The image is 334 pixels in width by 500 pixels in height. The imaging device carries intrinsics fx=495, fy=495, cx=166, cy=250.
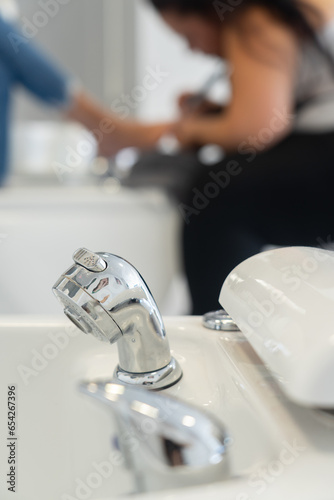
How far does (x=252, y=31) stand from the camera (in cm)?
58

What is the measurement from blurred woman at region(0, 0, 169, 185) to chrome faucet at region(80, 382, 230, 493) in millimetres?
681

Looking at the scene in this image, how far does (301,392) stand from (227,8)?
1.87 feet

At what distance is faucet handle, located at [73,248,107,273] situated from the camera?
216 millimetres

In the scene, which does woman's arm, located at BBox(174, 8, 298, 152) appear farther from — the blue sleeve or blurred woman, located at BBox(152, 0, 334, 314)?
the blue sleeve

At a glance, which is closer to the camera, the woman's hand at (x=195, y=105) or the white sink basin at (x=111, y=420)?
the white sink basin at (x=111, y=420)

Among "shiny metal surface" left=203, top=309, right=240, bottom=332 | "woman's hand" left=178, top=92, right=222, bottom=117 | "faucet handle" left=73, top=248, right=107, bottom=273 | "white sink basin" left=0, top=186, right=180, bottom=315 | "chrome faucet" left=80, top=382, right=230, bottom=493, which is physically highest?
"woman's hand" left=178, top=92, right=222, bottom=117

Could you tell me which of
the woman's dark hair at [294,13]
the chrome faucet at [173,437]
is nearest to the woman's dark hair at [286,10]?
the woman's dark hair at [294,13]

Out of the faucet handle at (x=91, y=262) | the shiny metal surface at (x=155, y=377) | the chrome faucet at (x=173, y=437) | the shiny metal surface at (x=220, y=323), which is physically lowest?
the shiny metal surface at (x=155, y=377)

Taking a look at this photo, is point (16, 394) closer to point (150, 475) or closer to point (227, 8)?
point (150, 475)

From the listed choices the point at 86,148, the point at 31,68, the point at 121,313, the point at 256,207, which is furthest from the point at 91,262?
the point at 86,148

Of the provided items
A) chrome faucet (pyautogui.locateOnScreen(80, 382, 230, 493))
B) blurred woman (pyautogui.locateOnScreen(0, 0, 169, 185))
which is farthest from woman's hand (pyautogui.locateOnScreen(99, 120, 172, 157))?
chrome faucet (pyautogui.locateOnScreen(80, 382, 230, 493))

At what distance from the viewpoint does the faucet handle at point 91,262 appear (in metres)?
0.22

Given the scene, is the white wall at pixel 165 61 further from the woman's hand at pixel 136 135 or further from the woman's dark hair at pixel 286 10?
the woman's dark hair at pixel 286 10

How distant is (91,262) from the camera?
218 mm
